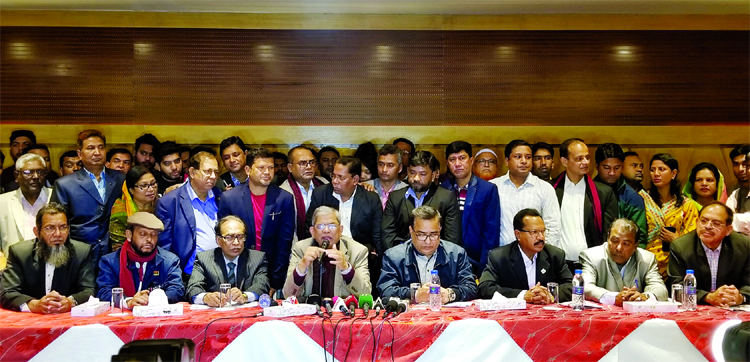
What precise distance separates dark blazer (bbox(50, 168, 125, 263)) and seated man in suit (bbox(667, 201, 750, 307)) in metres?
3.79

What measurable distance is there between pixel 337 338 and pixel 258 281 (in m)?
1.10

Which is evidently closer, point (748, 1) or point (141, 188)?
point (141, 188)

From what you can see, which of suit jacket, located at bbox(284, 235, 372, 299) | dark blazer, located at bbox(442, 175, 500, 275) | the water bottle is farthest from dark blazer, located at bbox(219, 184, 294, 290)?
the water bottle

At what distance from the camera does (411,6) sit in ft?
21.2

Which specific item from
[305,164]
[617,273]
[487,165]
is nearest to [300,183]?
[305,164]

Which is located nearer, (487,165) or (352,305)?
(352,305)

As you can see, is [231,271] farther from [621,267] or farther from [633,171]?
[633,171]


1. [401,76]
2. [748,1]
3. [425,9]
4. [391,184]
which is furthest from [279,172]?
[748,1]

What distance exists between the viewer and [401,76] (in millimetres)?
6719

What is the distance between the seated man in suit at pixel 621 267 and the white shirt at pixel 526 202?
59cm

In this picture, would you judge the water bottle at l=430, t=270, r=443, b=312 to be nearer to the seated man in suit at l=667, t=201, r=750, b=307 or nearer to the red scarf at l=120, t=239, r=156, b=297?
the seated man in suit at l=667, t=201, r=750, b=307

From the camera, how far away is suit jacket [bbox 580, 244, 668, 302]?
14.3 feet

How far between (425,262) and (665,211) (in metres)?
2.18

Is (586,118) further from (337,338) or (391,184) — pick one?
(337,338)
